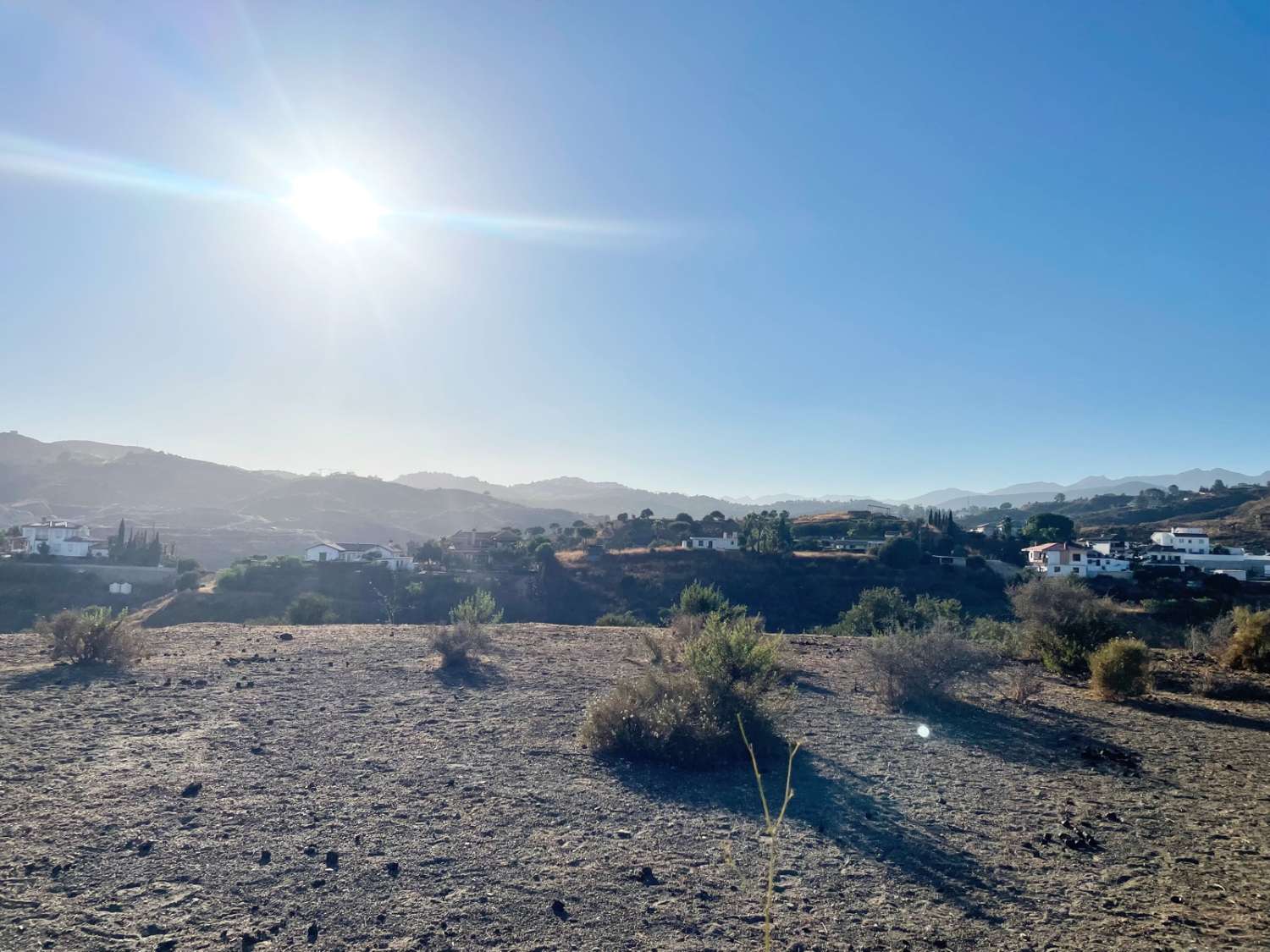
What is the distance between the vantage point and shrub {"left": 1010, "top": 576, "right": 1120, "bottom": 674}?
48.0 feet

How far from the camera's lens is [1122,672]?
12289 millimetres

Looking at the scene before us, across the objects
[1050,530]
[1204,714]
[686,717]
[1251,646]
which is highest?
[1050,530]

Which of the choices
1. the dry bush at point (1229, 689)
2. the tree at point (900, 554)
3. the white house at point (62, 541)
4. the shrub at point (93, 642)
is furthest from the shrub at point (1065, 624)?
the white house at point (62, 541)

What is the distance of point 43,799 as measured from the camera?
701cm

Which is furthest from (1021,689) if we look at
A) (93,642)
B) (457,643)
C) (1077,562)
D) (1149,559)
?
(1149,559)

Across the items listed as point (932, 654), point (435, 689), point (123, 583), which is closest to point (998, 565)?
point (932, 654)

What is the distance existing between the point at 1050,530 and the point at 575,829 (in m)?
72.5

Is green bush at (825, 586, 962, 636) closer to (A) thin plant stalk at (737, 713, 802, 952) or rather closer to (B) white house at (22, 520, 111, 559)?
(A) thin plant stalk at (737, 713, 802, 952)

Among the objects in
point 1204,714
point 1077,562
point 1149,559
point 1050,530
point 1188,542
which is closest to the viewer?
point 1204,714

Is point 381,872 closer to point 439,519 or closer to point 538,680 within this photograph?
point 538,680

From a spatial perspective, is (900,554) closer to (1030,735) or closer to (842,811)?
(1030,735)

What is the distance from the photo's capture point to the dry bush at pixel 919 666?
11.9 m

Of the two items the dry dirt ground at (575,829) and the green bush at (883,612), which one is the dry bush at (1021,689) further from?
the green bush at (883,612)

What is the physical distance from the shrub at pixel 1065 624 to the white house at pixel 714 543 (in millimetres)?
42503
